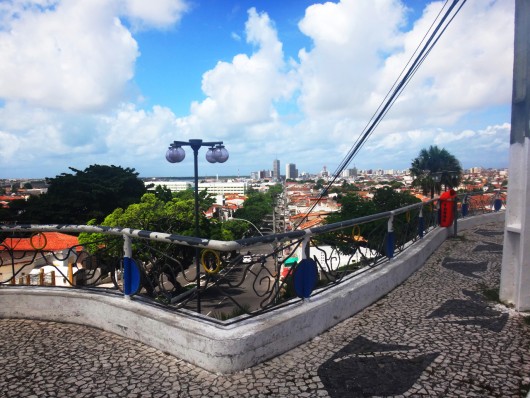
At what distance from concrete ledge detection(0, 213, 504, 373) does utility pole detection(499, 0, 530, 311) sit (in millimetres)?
1605

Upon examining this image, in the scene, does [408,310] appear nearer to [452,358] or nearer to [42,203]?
[452,358]

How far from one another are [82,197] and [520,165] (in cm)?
3777

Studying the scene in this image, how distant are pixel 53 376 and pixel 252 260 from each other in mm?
1922

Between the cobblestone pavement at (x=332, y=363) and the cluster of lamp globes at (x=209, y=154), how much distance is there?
22.2 feet

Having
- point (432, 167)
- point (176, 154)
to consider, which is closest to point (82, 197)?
point (176, 154)

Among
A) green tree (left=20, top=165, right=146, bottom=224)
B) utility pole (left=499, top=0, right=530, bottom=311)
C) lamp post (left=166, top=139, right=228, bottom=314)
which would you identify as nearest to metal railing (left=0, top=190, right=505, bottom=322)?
Answer: utility pole (left=499, top=0, right=530, bottom=311)

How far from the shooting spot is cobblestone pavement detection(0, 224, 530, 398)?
2.75 meters

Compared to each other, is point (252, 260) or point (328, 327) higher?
point (252, 260)

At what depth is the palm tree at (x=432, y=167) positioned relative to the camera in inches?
1405

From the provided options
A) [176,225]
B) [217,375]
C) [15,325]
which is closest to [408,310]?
[217,375]

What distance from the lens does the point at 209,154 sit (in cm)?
1088

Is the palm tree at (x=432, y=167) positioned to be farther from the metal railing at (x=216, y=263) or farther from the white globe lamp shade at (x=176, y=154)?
the metal railing at (x=216, y=263)

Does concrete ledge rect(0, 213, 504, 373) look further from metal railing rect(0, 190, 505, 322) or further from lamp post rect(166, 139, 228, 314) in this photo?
lamp post rect(166, 139, 228, 314)

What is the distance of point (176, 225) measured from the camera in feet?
73.3
